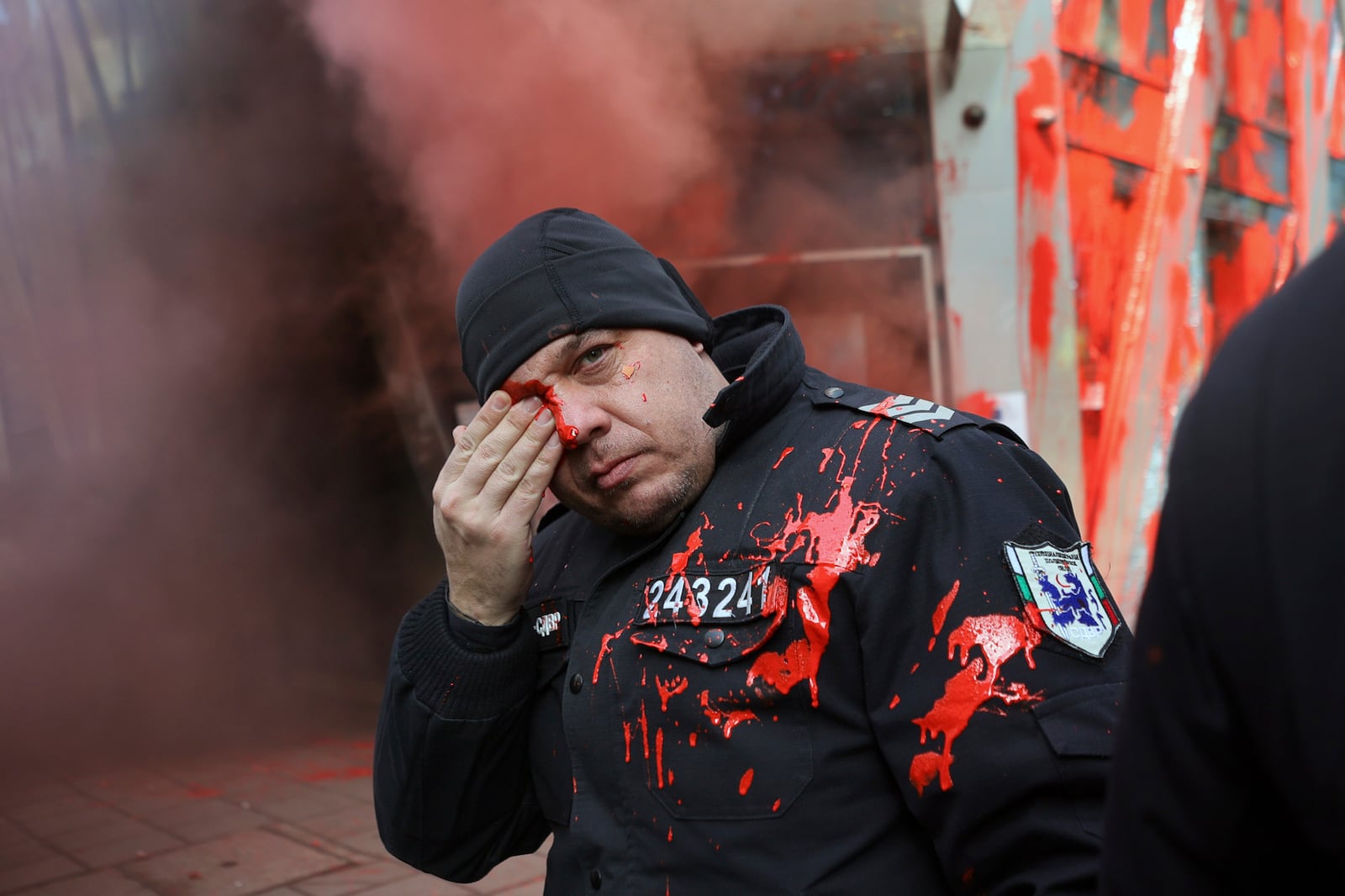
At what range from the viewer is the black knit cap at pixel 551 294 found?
5.24ft

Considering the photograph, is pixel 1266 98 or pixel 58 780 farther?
pixel 1266 98

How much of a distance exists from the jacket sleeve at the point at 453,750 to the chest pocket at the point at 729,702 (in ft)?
1.01

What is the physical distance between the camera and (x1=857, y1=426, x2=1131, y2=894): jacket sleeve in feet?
3.63

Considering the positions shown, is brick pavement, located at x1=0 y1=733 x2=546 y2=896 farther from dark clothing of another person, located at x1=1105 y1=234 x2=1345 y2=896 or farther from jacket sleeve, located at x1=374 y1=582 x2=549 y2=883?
dark clothing of another person, located at x1=1105 y1=234 x2=1345 y2=896

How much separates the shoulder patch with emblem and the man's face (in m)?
0.51

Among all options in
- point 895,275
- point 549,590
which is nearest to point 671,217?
point 895,275

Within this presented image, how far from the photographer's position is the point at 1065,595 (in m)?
1.22

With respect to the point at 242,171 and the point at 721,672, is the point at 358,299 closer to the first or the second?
the point at 242,171

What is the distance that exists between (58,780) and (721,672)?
5107 mm

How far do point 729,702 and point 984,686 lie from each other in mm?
316

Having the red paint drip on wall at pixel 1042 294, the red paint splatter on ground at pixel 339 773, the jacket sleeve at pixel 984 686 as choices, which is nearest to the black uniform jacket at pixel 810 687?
the jacket sleeve at pixel 984 686

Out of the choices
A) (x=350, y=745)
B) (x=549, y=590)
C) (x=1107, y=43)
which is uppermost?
(x=1107, y=43)

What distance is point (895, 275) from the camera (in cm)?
552

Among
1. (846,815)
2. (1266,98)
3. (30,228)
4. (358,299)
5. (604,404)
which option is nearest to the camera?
(846,815)
